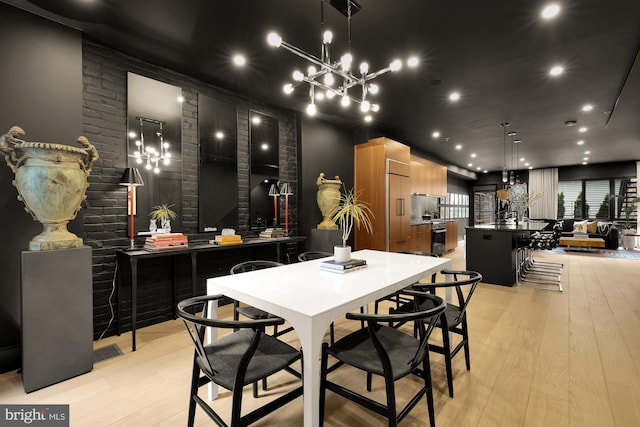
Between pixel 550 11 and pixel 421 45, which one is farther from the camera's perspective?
pixel 421 45

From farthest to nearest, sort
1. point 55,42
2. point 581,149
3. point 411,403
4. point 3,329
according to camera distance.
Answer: point 581,149 → point 55,42 → point 3,329 → point 411,403

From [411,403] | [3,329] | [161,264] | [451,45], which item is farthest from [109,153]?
[451,45]

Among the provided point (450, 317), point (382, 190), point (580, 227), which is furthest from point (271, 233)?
point (580, 227)

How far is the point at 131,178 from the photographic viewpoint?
2.89 m

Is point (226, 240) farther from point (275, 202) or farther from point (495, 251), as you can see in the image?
point (495, 251)

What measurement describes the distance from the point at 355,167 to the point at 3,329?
512 centimetres

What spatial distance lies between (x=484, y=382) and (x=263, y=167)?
360cm

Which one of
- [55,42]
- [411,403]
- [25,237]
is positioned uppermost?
[55,42]

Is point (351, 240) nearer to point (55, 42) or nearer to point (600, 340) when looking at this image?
point (600, 340)

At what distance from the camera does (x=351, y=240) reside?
553 centimetres

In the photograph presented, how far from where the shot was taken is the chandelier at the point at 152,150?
319cm

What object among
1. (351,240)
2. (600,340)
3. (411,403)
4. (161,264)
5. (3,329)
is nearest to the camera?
(411,403)

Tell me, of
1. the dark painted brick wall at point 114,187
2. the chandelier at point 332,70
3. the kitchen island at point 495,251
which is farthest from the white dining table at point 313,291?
the kitchen island at point 495,251

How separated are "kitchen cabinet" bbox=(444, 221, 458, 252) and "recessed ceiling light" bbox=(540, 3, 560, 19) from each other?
6639 millimetres
